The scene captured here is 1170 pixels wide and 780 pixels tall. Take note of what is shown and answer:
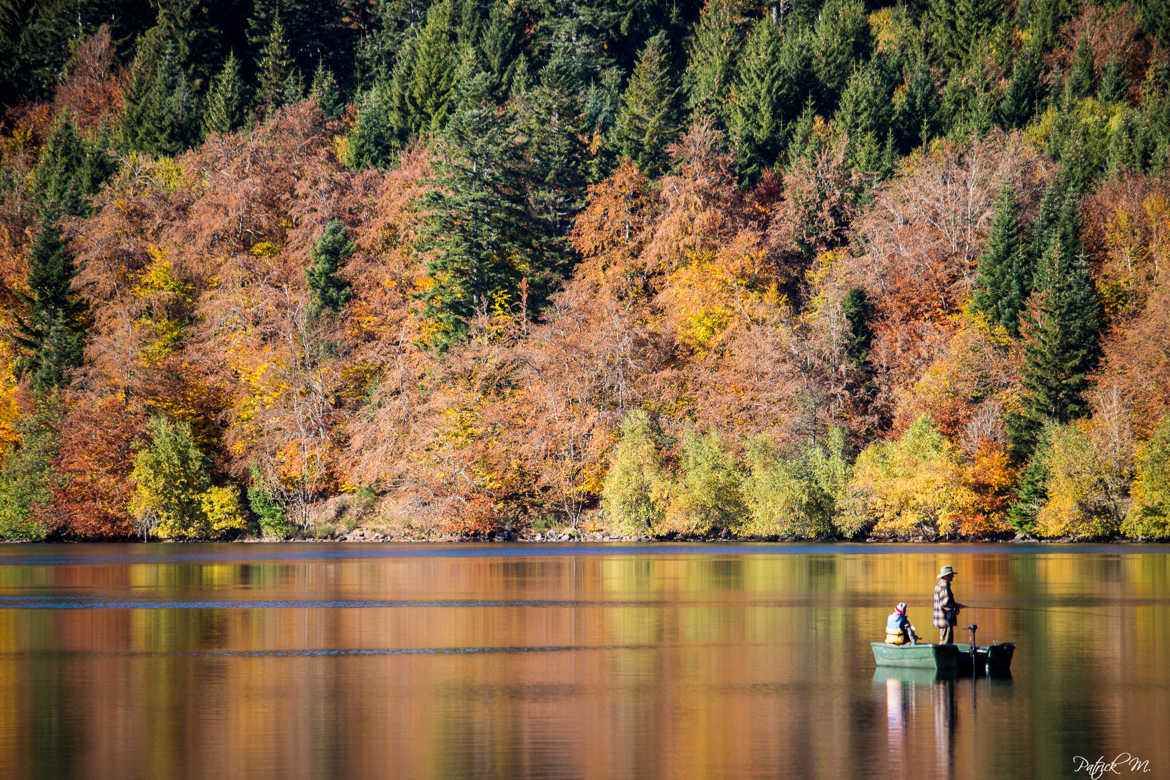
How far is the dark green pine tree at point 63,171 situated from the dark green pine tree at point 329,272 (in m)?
22.7

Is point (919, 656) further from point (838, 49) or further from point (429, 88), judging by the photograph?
point (429, 88)

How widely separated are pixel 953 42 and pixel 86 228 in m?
79.6

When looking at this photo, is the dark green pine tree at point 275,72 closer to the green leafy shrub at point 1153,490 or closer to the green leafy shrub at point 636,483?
the green leafy shrub at point 636,483

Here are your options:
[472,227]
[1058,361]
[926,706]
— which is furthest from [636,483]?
[926,706]

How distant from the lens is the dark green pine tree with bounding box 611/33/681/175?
121m

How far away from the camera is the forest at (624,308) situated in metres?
90.0

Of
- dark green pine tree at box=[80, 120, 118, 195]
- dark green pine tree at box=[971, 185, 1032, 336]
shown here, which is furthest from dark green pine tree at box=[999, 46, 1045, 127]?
dark green pine tree at box=[80, 120, 118, 195]

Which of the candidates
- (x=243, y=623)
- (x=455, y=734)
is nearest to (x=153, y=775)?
(x=455, y=734)

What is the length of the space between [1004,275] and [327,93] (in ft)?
244

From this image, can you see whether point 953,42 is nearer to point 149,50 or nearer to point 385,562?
point 149,50

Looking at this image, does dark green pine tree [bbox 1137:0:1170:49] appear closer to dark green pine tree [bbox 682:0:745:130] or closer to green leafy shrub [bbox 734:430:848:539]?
dark green pine tree [bbox 682:0:745:130]

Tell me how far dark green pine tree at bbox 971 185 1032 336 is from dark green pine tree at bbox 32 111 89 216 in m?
68.8

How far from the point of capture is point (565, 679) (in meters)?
32.2

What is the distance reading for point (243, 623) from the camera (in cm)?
4372
